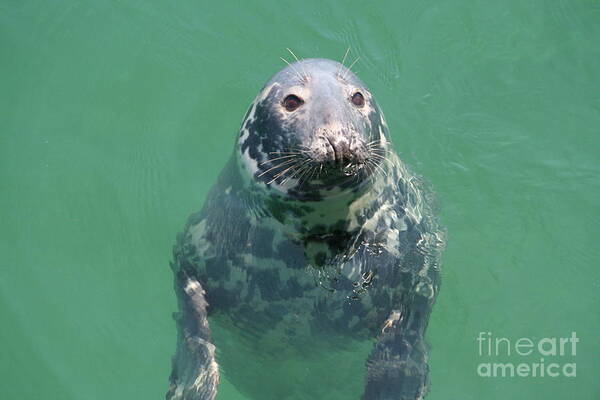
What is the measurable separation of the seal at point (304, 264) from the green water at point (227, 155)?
1.94 m

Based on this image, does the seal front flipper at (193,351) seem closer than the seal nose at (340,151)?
No

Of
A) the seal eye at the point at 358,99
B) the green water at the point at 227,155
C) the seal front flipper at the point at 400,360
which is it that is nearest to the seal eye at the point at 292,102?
the seal eye at the point at 358,99

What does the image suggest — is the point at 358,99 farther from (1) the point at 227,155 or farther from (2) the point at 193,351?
(1) the point at 227,155

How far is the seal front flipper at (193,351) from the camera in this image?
16.3 feet

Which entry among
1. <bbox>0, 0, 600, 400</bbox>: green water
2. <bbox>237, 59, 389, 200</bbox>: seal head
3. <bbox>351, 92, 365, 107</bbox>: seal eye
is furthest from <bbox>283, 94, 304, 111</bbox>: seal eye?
<bbox>0, 0, 600, 400</bbox>: green water

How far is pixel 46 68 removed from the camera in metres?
8.55

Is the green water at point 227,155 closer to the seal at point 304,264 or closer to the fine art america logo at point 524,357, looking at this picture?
the fine art america logo at point 524,357

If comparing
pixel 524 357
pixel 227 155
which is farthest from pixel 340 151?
pixel 524 357

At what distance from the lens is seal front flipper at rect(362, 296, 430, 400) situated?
5.02m

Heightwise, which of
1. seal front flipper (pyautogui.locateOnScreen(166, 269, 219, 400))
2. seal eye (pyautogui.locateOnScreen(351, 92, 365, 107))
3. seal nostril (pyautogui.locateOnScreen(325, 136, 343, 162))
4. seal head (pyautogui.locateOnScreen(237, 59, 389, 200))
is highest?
seal eye (pyautogui.locateOnScreen(351, 92, 365, 107))

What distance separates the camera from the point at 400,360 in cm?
507

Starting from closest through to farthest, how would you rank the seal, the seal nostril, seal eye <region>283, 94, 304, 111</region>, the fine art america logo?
the seal nostril, seal eye <region>283, 94, 304, 111</region>, the seal, the fine art america logo

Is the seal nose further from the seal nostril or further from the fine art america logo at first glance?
the fine art america logo

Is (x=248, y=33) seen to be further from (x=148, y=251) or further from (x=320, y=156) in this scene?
(x=320, y=156)
